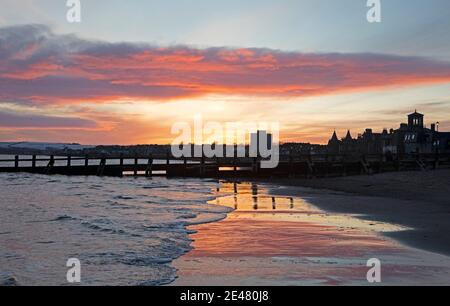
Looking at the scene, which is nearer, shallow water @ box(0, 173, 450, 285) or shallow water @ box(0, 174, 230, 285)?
shallow water @ box(0, 173, 450, 285)

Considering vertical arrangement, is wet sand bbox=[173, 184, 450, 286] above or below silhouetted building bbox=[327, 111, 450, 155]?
below

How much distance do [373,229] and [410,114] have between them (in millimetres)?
74063

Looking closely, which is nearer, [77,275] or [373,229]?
[77,275]

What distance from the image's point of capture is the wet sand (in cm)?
822

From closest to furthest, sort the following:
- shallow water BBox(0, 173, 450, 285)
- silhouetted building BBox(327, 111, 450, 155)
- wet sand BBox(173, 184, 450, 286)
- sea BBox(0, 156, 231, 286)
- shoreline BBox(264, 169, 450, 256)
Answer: wet sand BBox(173, 184, 450, 286)
shallow water BBox(0, 173, 450, 285)
sea BBox(0, 156, 231, 286)
shoreline BBox(264, 169, 450, 256)
silhouetted building BBox(327, 111, 450, 155)

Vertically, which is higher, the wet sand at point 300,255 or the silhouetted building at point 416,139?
the silhouetted building at point 416,139

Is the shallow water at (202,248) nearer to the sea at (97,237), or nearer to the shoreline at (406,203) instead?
the sea at (97,237)

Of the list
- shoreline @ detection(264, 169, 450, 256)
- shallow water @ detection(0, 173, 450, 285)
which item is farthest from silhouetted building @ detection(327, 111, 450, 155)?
shallow water @ detection(0, 173, 450, 285)

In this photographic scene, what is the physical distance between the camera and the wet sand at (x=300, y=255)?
324 inches

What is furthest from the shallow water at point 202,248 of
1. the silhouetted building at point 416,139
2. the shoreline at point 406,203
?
the silhouetted building at point 416,139

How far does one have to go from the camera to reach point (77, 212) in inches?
712

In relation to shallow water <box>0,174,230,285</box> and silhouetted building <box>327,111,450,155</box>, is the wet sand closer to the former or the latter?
shallow water <box>0,174,230,285</box>

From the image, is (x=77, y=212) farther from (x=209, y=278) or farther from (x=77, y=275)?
(x=209, y=278)
